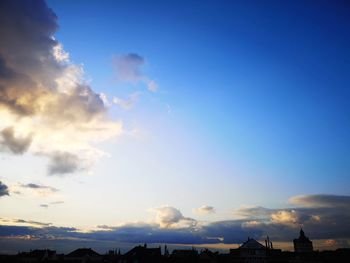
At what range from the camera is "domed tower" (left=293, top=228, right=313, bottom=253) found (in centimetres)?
9921

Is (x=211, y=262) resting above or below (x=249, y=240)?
below

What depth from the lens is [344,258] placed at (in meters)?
78.5

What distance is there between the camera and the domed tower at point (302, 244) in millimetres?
99206

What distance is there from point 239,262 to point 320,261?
2118 cm

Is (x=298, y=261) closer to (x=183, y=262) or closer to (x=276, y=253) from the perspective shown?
(x=276, y=253)

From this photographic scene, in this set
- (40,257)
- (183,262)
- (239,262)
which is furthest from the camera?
(40,257)

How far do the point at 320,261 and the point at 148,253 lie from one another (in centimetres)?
4585

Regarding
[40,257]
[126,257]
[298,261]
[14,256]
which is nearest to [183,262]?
[126,257]

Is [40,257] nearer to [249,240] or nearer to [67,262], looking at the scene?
[67,262]

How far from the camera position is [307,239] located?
101500mm

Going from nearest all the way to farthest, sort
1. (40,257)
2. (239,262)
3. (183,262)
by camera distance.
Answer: (183,262) < (239,262) < (40,257)

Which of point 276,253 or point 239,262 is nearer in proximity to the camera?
point 239,262

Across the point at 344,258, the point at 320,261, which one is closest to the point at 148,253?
the point at 320,261

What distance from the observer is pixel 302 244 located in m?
101
